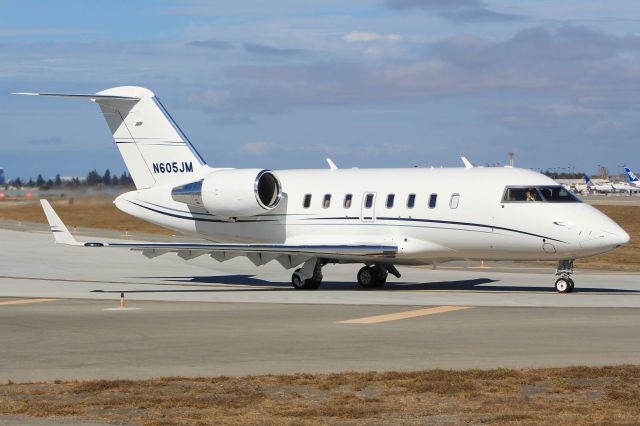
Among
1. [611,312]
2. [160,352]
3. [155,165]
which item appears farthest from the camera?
[155,165]

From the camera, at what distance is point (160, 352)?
19422mm

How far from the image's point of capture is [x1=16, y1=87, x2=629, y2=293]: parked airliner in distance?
31.6m

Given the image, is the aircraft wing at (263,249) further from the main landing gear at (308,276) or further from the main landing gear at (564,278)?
the main landing gear at (564,278)

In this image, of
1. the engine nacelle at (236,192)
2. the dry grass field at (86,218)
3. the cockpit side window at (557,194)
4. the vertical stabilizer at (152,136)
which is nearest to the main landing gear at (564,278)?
the cockpit side window at (557,194)

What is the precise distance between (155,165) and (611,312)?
17.7 m

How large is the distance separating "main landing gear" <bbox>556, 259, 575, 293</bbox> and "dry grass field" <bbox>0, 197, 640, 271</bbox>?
1201 centimetres

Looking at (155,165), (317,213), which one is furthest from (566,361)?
(155,165)

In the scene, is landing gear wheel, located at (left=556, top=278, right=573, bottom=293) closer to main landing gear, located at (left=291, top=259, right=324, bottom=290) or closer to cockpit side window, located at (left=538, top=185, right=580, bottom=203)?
cockpit side window, located at (left=538, top=185, right=580, bottom=203)

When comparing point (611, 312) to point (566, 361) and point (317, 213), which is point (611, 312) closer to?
point (566, 361)

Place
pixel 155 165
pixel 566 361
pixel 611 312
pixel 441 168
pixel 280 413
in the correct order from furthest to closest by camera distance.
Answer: pixel 155 165 < pixel 441 168 < pixel 611 312 < pixel 566 361 < pixel 280 413

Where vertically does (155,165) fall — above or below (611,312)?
above

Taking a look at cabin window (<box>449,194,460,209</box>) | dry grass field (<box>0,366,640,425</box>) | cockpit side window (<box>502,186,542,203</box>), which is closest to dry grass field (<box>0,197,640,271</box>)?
cockpit side window (<box>502,186,542,203</box>)

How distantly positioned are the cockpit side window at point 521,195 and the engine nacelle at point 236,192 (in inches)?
311

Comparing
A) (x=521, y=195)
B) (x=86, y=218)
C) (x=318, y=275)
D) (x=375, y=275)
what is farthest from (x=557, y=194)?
(x=86, y=218)
